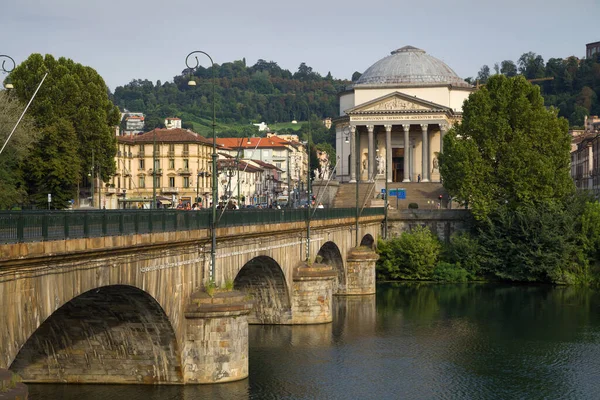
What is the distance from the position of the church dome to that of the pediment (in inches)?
326

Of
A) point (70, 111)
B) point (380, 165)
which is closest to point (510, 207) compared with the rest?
point (70, 111)

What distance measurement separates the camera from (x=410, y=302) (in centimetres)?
6762

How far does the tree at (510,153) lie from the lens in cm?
8219

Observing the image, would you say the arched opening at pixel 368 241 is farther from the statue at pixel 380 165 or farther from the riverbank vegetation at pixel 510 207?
the statue at pixel 380 165

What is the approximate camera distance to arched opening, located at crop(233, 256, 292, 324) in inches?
2008

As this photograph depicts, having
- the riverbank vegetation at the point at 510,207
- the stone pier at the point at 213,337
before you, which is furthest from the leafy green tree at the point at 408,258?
the stone pier at the point at 213,337

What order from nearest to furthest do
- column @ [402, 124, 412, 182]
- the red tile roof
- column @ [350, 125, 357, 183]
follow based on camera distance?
the red tile roof, column @ [402, 124, 412, 182], column @ [350, 125, 357, 183]

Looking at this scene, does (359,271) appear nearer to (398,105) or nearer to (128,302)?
(128,302)

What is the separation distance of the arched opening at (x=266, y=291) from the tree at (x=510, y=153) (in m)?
34.4

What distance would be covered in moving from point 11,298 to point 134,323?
1191 centimetres

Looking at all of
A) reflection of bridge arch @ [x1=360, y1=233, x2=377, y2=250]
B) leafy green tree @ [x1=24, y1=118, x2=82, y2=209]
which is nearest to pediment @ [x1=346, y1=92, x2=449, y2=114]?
reflection of bridge arch @ [x1=360, y1=233, x2=377, y2=250]

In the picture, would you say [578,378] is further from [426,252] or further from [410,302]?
[426,252]

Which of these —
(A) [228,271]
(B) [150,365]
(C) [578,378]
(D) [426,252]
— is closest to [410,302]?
(D) [426,252]

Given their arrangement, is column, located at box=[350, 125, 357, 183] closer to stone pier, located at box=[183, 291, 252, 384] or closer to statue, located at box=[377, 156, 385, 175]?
statue, located at box=[377, 156, 385, 175]
